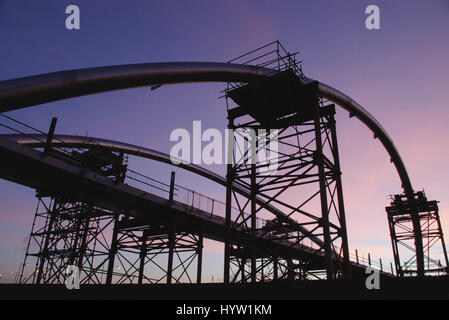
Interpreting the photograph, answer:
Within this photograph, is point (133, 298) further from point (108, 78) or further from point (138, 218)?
point (138, 218)

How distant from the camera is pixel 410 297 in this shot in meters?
5.45

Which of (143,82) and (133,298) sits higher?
(143,82)

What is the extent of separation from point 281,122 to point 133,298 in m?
11.5

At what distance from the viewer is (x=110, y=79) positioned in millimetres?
13109

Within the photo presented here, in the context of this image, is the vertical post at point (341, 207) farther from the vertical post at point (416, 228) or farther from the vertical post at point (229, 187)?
the vertical post at point (416, 228)

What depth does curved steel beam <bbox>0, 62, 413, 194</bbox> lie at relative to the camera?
11.0 m

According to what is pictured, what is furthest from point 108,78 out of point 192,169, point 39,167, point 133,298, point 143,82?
point 192,169

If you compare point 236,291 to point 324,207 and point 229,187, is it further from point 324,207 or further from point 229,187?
point 229,187

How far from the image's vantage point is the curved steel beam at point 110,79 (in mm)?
11016

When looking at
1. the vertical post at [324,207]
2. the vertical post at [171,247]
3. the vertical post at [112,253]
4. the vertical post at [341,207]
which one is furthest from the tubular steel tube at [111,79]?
the vertical post at [112,253]

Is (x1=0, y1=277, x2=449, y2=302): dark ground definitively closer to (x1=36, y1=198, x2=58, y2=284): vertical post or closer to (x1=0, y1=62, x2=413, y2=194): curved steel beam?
(x1=0, y1=62, x2=413, y2=194): curved steel beam

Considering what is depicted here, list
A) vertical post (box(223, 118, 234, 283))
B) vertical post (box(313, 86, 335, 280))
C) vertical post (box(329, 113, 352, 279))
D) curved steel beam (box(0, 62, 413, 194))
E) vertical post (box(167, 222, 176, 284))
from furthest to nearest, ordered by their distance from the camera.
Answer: vertical post (box(167, 222, 176, 284)) → vertical post (box(223, 118, 234, 283)) → vertical post (box(329, 113, 352, 279)) → vertical post (box(313, 86, 335, 280)) → curved steel beam (box(0, 62, 413, 194))

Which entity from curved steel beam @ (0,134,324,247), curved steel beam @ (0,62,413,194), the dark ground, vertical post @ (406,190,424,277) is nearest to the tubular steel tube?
curved steel beam @ (0,62,413,194)
